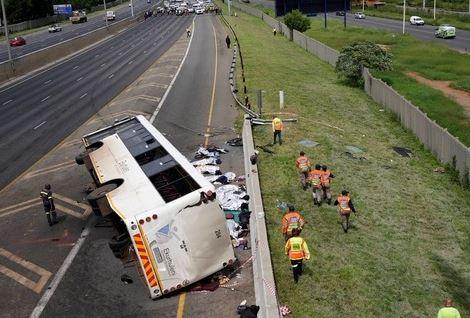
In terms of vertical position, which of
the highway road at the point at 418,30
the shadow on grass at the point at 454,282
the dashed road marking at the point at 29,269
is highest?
the dashed road marking at the point at 29,269

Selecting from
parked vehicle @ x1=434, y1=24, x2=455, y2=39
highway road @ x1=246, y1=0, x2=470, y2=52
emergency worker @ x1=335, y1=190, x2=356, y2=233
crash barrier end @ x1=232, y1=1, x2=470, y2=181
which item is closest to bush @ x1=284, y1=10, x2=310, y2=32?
highway road @ x1=246, y1=0, x2=470, y2=52

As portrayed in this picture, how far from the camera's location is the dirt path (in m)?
41.9

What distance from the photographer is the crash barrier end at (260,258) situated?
13.3 metres

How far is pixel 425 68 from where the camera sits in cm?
5638

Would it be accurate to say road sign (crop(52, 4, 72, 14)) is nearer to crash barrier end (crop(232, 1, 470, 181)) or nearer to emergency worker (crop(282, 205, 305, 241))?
crash barrier end (crop(232, 1, 470, 181))

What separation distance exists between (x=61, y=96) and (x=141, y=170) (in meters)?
32.1

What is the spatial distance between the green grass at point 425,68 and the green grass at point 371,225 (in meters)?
3.44

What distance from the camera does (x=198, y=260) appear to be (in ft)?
48.7

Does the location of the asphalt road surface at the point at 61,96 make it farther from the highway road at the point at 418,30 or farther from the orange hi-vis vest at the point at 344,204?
the highway road at the point at 418,30

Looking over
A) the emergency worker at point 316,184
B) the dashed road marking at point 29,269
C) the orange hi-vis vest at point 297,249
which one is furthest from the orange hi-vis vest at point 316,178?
the dashed road marking at point 29,269

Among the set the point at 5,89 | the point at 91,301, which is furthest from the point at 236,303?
the point at 5,89

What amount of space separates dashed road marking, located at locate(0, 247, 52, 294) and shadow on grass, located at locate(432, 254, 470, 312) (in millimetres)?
11959

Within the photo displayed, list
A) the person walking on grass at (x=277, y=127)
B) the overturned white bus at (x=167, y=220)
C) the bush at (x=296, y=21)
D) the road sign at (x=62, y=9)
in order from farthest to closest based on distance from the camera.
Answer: the road sign at (x=62, y=9), the bush at (x=296, y=21), the person walking on grass at (x=277, y=127), the overturned white bus at (x=167, y=220)

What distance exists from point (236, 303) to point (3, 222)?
10.9 metres
